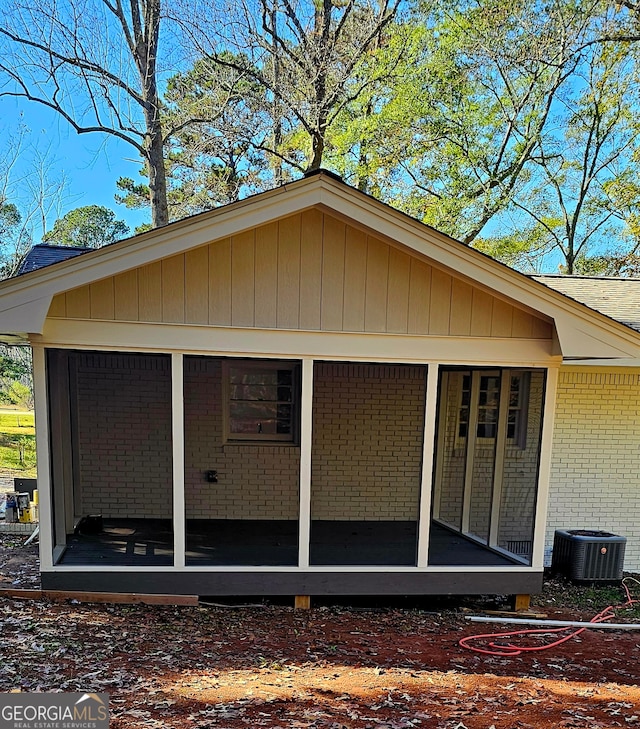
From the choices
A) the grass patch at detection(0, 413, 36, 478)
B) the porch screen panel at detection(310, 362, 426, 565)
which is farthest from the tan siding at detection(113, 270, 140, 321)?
the grass patch at detection(0, 413, 36, 478)

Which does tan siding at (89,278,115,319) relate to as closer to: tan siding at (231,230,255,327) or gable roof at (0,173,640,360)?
gable roof at (0,173,640,360)

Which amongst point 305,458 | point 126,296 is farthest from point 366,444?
point 126,296

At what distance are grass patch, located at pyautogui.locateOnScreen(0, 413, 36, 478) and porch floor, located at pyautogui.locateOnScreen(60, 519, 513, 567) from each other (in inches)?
284

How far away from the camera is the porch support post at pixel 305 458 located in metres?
4.65

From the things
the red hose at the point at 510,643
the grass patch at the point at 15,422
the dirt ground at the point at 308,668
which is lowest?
the red hose at the point at 510,643

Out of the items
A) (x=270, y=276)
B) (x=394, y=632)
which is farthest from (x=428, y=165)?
(x=394, y=632)

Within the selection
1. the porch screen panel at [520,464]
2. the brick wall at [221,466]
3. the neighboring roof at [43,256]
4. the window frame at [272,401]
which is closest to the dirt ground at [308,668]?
the porch screen panel at [520,464]

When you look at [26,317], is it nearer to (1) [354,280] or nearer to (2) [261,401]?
(1) [354,280]

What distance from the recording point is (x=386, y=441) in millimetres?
6965

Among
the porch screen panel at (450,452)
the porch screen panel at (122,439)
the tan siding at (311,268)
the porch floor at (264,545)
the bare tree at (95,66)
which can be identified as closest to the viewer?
the tan siding at (311,268)

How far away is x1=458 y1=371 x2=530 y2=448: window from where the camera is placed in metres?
6.25

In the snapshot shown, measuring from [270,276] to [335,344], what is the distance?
2.81 ft

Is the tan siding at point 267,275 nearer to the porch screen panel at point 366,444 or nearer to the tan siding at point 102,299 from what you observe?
the tan siding at point 102,299

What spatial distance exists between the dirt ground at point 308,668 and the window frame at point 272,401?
7.48 ft
